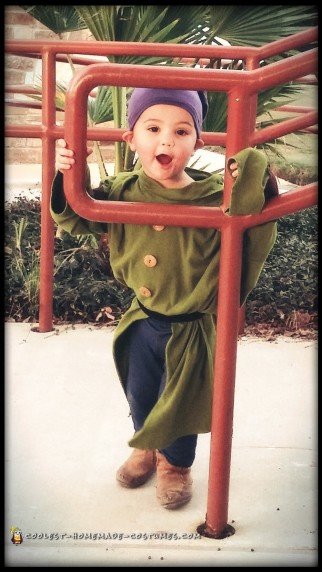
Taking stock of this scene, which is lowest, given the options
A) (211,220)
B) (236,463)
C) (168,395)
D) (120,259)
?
(236,463)

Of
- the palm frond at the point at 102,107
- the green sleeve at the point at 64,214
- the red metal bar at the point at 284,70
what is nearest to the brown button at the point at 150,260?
the green sleeve at the point at 64,214

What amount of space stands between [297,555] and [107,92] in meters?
2.63

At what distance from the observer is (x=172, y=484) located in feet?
6.35

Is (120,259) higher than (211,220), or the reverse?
(211,220)

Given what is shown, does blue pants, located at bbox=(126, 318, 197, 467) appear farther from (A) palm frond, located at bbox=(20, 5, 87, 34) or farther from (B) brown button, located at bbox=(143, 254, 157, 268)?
(A) palm frond, located at bbox=(20, 5, 87, 34)

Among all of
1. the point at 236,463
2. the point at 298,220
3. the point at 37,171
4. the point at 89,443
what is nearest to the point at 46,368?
the point at 89,443

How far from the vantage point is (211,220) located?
1620 mm

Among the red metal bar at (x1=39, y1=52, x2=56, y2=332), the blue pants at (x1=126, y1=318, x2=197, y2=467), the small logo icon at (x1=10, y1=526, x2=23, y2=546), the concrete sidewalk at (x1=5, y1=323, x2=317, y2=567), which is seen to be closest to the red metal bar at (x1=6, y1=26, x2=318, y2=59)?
the red metal bar at (x1=39, y1=52, x2=56, y2=332)

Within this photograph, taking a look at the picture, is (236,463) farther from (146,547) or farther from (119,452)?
(146,547)

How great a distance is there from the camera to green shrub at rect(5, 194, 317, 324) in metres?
3.41

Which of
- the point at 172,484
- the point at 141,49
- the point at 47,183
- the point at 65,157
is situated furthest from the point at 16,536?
the point at 47,183

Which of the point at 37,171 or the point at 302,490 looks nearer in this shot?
the point at 302,490

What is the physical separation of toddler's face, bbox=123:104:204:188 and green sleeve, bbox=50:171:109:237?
0.19m

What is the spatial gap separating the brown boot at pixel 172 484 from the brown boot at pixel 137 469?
0.15ft
